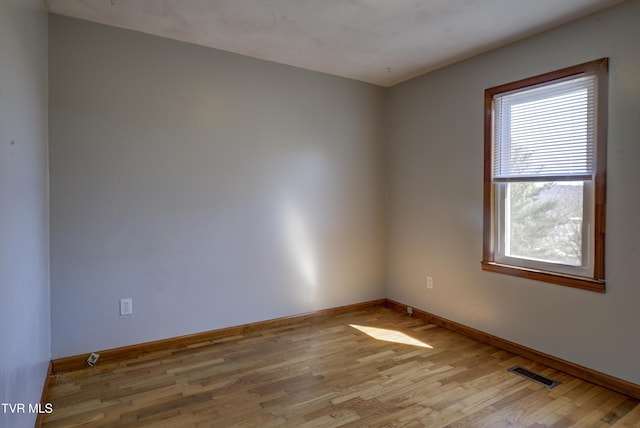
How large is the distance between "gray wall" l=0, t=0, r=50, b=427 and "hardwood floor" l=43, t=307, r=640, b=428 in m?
0.46

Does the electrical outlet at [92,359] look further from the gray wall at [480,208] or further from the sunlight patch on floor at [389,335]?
the gray wall at [480,208]

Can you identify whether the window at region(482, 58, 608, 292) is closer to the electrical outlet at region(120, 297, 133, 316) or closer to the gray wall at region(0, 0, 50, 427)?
the electrical outlet at region(120, 297, 133, 316)

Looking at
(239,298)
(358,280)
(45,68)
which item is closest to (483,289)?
(358,280)

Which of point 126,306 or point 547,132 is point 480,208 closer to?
point 547,132

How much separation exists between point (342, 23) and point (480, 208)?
1.88m

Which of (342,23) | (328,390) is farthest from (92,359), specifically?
(342,23)

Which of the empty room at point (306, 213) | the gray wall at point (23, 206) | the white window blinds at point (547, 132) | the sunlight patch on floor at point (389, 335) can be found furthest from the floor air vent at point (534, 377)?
the gray wall at point (23, 206)

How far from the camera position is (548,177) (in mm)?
2713

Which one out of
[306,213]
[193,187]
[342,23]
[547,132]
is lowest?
[306,213]

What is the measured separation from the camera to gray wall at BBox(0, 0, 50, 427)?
1.33 meters

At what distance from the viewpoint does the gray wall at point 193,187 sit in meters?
2.62

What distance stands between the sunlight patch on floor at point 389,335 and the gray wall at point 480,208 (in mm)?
518

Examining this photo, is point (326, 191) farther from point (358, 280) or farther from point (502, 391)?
point (502, 391)

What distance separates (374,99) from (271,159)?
1.46 metres
